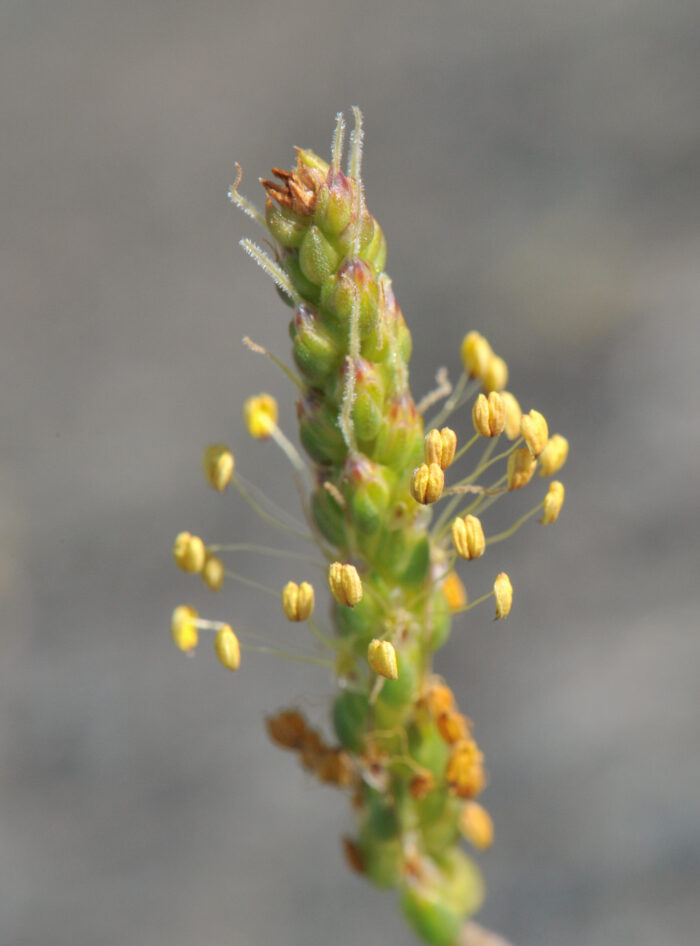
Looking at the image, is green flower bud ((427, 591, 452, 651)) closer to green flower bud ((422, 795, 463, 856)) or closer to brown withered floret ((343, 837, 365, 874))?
green flower bud ((422, 795, 463, 856))

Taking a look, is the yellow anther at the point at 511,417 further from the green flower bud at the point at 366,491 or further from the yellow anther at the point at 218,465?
the yellow anther at the point at 218,465

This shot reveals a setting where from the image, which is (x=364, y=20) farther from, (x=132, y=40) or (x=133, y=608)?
(x=133, y=608)

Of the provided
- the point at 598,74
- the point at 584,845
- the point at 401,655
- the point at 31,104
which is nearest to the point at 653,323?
the point at 598,74

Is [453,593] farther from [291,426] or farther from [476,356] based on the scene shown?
[291,426]

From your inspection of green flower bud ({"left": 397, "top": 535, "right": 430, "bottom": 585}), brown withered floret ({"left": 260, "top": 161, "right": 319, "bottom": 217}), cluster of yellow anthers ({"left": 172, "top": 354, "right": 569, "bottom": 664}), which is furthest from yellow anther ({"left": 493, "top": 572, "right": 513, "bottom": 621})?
brown withered floret ({"left": 260, "top": 161, "right": 319, "bottom": 217})

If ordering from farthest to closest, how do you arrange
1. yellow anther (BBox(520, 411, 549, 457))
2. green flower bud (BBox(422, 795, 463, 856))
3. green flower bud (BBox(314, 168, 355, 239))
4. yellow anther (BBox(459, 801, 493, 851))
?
yellow anther (BBox(459, 801, 493, 851)), green flower bud (BBox(422, 795, 463, 856)), yellow anther (BBox(520, 411, 549, 457)), green flower bud (BBox(314, 168, 355, 239))

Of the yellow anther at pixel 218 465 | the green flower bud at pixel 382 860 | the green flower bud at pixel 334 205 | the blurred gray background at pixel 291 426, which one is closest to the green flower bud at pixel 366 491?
the yellow anther at pixel 218 465
